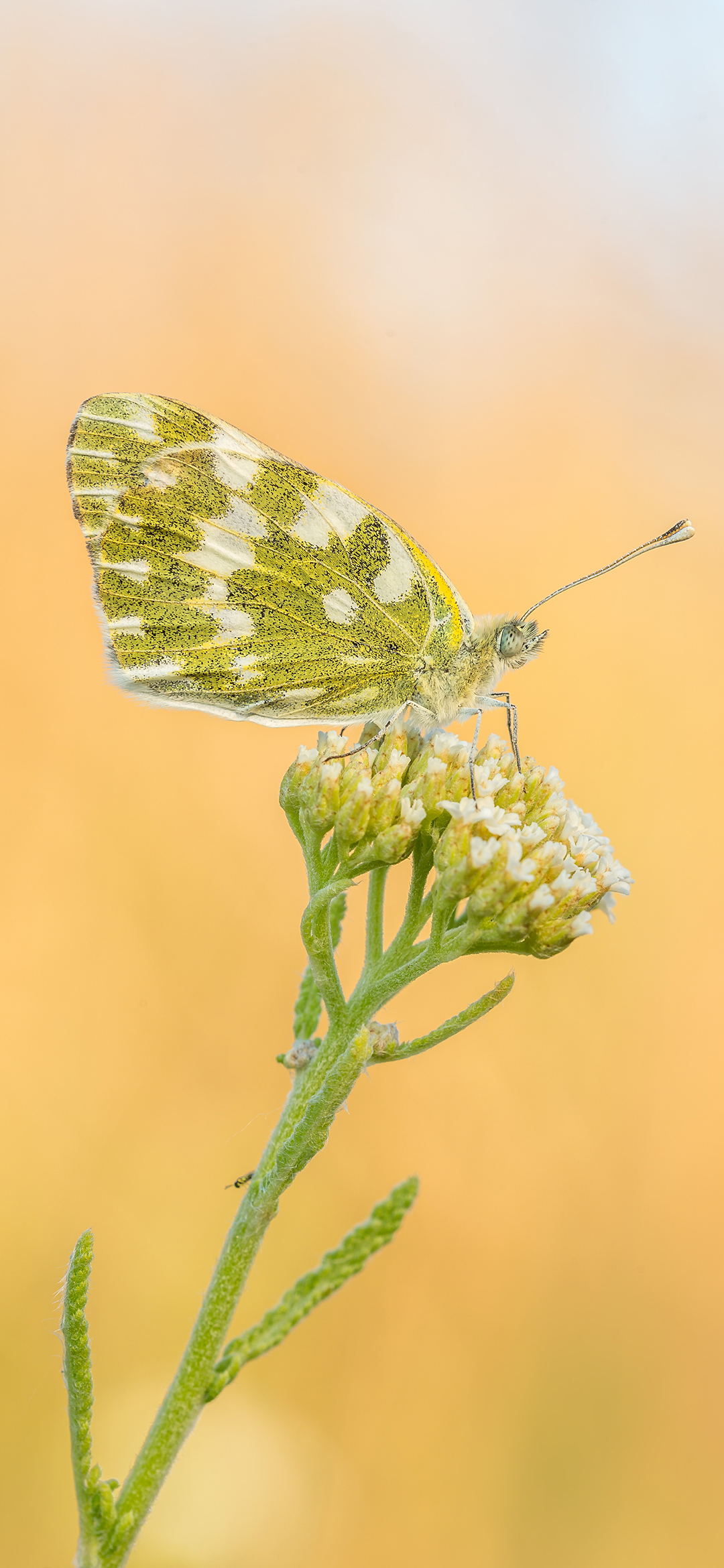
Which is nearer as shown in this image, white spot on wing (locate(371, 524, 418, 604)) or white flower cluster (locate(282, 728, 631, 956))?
white flower cluster (locate(282, 728, 631, 956))

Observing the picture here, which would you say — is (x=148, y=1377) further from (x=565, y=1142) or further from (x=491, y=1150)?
(x=565, y=1142)

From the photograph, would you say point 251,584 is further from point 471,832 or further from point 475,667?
point 471,832

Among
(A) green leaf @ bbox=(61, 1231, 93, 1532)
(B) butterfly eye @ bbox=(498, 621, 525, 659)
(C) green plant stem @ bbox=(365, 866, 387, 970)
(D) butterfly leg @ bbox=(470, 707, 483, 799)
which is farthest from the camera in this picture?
(B) butterfly eye @ bbox=(498, 621, 525, 659)

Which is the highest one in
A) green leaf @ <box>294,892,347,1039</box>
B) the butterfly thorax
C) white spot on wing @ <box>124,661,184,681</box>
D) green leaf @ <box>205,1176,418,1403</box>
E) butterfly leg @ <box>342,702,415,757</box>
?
white spot on wing @ <box>124,661,184,681</box>

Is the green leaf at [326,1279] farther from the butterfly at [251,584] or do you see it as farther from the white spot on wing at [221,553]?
the white spot on wing at [221,553]

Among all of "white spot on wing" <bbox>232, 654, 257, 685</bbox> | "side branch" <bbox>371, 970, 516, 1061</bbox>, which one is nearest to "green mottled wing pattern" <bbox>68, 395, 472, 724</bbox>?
"white spot on wing" <bbox>232, 654, 257, 685</bbox>

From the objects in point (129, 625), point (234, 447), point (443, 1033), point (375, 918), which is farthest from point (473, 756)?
point (234, 447)

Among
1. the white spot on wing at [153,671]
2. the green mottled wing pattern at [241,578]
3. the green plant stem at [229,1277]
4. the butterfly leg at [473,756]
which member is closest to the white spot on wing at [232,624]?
the green mottled wing pattern at [241,578]

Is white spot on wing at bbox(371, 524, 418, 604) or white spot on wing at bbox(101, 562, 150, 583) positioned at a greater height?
white spot on wing at bbox(101, 562, 150, 583)

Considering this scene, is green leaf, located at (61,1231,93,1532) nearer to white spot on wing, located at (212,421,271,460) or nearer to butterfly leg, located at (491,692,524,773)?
butterfly leg, located at (491,692,524,773)
